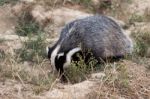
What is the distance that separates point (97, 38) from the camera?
5.59 m

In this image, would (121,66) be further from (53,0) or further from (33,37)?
(53,0)

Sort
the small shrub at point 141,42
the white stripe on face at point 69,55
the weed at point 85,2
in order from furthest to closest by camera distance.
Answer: the weed at point 85,2 → the small shrub at point 141,42 → the white stripe on face at point 69,55

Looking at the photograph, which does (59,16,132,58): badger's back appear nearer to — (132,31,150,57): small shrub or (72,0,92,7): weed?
(132,31,150,57): small shrub

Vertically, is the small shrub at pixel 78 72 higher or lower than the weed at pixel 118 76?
lower

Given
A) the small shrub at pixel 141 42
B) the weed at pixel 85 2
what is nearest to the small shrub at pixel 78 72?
the small shrub at pixel 141 42

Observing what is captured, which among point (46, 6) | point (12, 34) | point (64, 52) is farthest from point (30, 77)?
point (46, 6)

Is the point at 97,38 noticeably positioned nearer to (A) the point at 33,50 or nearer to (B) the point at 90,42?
(B) the point at 90,42

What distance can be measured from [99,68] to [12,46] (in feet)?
4.31

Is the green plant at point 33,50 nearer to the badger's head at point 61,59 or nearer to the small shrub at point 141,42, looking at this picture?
the badger's head at point 61,59

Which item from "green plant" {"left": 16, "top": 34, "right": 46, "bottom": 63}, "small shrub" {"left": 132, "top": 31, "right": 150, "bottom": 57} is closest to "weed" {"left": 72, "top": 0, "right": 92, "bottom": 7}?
"small shrub" {"left": 132, "top": 31, "right": 150, "bottom": 57}

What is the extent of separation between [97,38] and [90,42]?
0.13m

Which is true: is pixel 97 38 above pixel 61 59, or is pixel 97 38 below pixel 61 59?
above

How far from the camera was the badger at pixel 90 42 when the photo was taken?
5.26 meters

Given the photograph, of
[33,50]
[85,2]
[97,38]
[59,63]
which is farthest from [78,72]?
[85,2]
